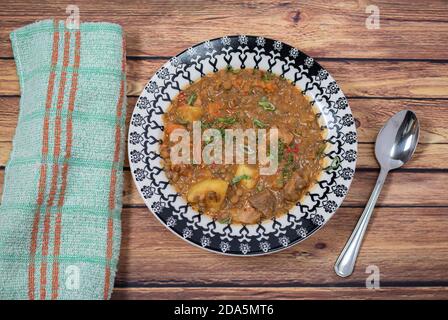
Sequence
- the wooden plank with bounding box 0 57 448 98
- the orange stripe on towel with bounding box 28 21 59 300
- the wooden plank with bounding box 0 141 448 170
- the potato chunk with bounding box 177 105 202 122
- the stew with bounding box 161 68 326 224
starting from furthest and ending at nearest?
the wooden plank with bounding box 0 57 448 98, the wooden plank with bounding box 0 141 448 170, the potato chunk with bounding box 177 105 202 122, the stew with bounding box 161 68 326 224, the orange stripe on towel with bounding box 28 21 59 300

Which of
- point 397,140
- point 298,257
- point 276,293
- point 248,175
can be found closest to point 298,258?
point 298,257

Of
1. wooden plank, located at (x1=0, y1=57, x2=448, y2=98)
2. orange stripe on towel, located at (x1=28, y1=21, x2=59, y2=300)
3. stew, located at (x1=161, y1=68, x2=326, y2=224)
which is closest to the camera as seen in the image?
orange stripe on towel, located at (x1=28, y1=21, x2=59, y2=300)

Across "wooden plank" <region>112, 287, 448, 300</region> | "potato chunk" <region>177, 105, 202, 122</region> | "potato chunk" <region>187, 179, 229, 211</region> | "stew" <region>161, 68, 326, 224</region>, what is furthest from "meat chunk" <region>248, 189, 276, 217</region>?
"potato chunk" <region>177, 105, 202, 122</region>

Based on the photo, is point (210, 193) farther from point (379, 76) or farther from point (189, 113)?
point (379, 76)

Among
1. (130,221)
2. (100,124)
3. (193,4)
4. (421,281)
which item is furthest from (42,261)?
(421,281)

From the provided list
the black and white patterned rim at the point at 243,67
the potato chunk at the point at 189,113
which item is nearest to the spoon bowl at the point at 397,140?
the black and white patterned rim at the point at 243,67

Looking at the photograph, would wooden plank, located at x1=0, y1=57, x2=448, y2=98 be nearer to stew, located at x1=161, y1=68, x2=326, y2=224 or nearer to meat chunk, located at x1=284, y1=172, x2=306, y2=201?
stew, located at x1=161, y1=68, x2=326, y2=224

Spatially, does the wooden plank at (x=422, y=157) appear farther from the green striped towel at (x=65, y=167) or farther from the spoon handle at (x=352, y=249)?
the green striped towel at (x=65, y=167)
